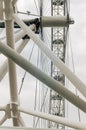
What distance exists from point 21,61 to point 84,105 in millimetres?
2528

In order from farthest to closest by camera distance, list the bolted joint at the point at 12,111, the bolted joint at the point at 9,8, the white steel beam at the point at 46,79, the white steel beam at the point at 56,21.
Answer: the white steel beam at the point at 56,21, the bolted joint at the point at 12,111, the bolted joint at the point at 9,8, the white steel beam at the point at 46,79

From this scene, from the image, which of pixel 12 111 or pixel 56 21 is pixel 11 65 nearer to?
pixel 12 111

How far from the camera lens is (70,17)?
25.3 metres

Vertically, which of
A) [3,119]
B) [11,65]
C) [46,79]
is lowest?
[3,119]

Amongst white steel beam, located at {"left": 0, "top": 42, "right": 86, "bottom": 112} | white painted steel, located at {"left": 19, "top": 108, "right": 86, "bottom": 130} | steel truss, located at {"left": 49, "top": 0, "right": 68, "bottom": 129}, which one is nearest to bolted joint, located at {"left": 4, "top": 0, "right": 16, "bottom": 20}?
white steel beam, located at {"left": 0, "top": 42, "right": 86, "bottom": 112}

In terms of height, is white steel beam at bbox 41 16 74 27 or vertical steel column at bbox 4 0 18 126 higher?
white steel beam at bbox 41 16 74 27

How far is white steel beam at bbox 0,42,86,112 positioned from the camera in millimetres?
15000

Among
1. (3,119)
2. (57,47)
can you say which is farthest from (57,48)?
(3,119)

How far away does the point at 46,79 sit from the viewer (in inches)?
605

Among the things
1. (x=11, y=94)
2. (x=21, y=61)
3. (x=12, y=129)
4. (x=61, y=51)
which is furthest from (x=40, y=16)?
(x=61, y=51)

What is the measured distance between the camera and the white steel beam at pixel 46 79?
15000 mm

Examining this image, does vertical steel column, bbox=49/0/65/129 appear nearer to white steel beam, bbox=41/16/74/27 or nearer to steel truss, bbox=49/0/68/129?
steel truss, bbox=49/0/68/129

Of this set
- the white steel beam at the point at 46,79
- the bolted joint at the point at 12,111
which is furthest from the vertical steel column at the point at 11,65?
the white steel beam at the point at 46,79

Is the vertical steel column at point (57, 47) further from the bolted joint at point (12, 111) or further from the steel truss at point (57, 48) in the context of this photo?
the bolted joint at point (12, 111)
